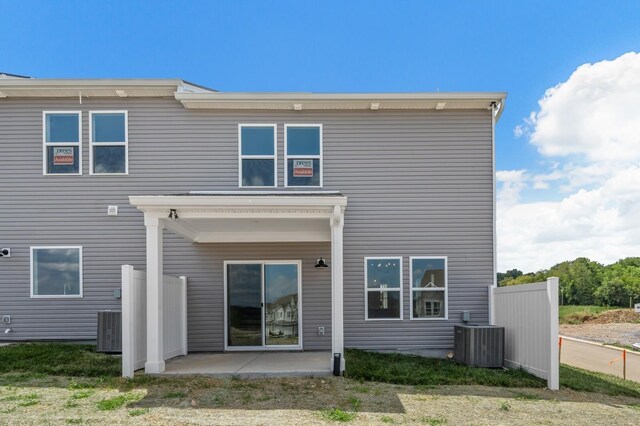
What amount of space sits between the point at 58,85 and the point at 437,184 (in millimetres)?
7761

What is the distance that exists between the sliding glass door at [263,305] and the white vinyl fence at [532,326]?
3.88 metres

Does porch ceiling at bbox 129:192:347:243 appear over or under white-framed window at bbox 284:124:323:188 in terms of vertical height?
under

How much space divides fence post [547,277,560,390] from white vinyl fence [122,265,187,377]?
6040 mm

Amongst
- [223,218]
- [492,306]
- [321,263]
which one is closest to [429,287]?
[492,306]

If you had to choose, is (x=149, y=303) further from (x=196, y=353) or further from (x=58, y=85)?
(x=58, y=85)

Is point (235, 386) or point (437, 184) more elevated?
point (437, 184)

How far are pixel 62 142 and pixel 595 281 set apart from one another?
56.1 metres

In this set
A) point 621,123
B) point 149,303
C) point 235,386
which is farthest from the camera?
point 621,123

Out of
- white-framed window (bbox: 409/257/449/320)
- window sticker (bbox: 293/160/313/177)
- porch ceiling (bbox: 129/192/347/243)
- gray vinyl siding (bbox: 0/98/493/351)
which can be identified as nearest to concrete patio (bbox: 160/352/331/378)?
gray vinyl siding (bbox: 0/98/493/351)

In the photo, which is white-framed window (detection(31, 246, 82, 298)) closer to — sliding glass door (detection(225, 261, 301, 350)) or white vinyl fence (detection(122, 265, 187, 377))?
white vinyl fence (detection(122, 265, 187, 377))

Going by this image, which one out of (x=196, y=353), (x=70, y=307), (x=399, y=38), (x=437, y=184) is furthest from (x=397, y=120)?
(x=70, y=307)

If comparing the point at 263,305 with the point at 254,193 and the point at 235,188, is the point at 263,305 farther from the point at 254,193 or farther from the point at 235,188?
the point at 235,188

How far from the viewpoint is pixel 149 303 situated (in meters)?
6.71

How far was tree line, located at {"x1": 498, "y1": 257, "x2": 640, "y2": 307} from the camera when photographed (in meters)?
44.3
